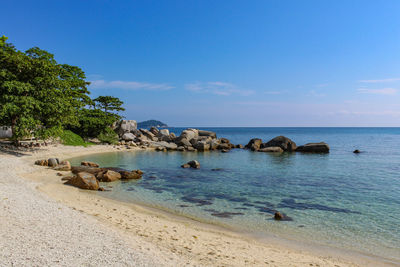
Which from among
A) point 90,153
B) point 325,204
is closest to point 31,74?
point 90,153

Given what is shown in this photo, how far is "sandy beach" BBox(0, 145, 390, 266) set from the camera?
19.4 ft

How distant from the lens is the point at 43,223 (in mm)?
7781

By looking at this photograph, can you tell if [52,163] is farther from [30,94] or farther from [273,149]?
[273,149]

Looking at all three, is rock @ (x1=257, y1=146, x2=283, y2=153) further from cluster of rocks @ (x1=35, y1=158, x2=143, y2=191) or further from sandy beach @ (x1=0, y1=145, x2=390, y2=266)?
sandy beach @ (x1=0, y1=145, x2=390, y2=266)

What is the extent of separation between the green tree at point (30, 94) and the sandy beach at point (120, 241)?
1422 centimetres

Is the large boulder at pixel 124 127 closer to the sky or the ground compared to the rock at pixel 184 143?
closer to the sky

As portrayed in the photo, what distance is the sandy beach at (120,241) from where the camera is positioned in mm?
5898

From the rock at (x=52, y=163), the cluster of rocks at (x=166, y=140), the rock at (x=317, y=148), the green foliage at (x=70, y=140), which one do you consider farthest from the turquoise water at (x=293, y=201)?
the cluster of rocks at (x=166, y=140)

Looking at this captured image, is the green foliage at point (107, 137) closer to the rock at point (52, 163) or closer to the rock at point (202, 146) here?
the rock at point (202, 146)

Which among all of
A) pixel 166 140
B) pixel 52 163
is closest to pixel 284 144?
pixel 166 140

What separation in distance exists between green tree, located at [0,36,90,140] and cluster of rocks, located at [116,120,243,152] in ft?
64.4

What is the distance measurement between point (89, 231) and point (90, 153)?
28496 mm

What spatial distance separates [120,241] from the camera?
705cm

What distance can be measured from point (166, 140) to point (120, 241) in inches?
1815
